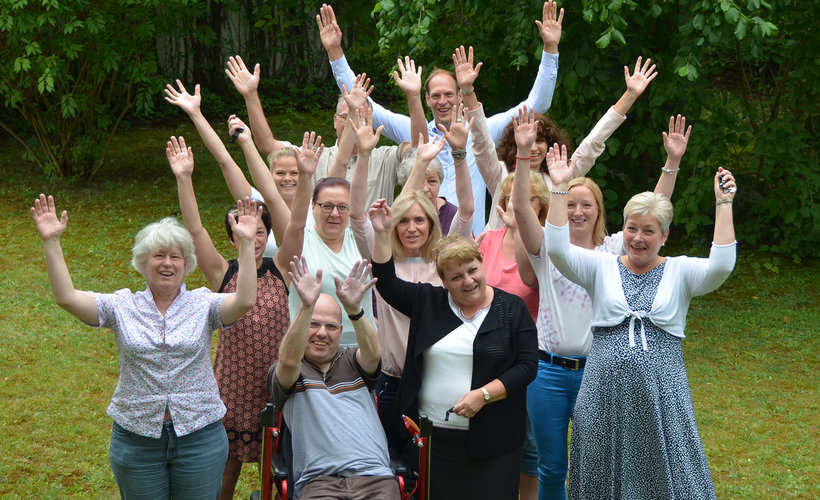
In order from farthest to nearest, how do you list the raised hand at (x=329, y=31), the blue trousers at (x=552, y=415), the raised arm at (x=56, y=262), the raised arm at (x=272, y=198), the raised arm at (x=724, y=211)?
the raised hand at (x=329, y=31) < the raised arm at (x=272, y=198) < the blue trousers at (x=552, y=415) < the raised arm at (x=724, y=211) < the raised arm at (x=56, y=262)

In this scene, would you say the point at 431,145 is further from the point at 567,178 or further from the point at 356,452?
the point at 356,452

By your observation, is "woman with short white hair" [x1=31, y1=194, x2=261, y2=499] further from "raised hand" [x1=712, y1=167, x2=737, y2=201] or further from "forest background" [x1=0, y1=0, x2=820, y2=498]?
"raised hand" [x1=712, y1=167, x2=737, y2=201]

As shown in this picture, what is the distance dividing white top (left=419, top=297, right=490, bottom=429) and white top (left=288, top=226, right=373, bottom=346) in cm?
40

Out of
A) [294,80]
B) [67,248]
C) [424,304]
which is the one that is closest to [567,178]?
[424,304]

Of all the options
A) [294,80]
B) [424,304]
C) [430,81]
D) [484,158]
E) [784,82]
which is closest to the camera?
[424,304]

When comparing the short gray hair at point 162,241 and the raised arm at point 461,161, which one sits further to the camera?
the raised arm at point 461,161

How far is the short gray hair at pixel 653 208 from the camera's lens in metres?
3.58

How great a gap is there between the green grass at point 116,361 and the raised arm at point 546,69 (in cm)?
223

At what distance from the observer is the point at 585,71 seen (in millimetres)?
7020

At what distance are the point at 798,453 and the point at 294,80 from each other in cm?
1005

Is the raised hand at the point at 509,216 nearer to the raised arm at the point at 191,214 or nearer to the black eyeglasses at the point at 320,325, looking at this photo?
the black eyeglasses at the point at 320,325

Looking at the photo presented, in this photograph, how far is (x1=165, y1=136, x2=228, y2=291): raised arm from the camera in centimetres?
393

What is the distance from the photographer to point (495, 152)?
15.7 ft

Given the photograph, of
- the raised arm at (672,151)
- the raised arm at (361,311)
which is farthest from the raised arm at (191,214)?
the raised arm at (672,151)
